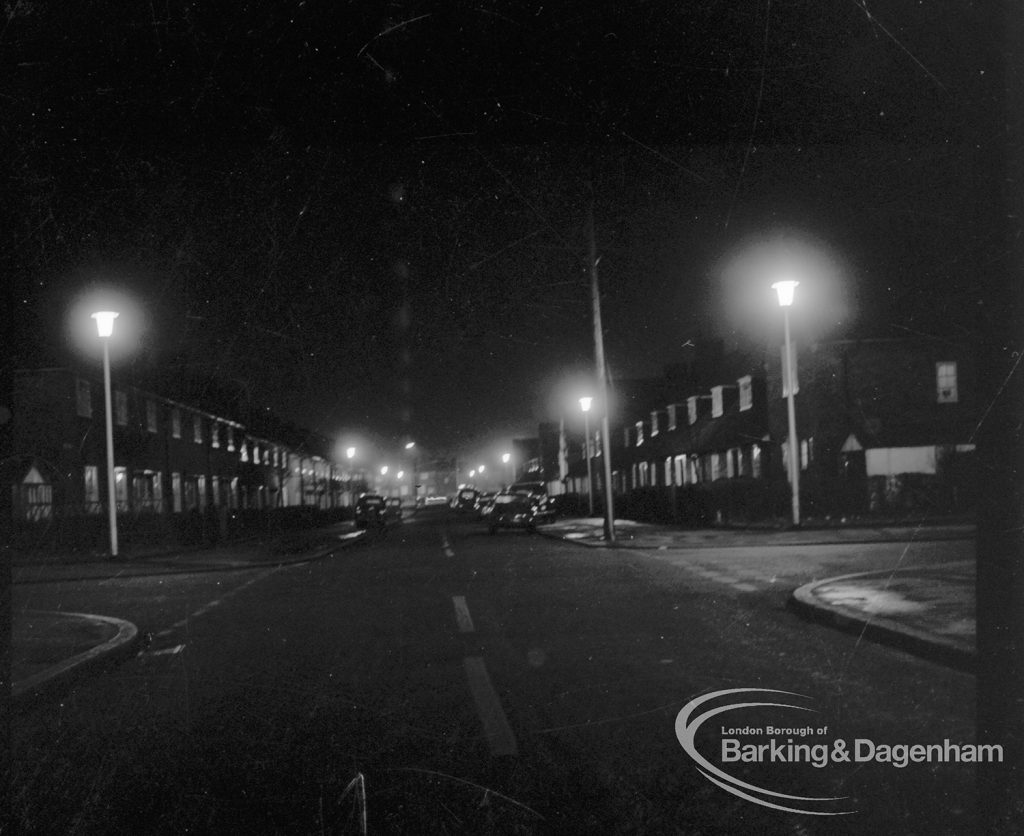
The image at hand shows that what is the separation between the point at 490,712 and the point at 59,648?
520 centimetres

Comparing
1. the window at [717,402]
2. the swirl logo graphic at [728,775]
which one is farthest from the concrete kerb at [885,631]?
the window at [717,402]

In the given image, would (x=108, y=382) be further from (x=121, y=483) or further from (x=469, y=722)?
(x=469, y=722)

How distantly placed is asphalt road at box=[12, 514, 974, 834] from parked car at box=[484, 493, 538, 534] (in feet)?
80.5

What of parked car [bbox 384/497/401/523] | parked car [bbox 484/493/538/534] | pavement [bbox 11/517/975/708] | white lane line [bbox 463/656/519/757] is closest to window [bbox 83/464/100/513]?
parked car [bbox 484/493/538/534]

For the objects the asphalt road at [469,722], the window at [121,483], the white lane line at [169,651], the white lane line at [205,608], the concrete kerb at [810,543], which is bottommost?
the concrete kerb at [810,543]

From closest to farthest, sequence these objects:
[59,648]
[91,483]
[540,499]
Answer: [59,648] < [91,483] < [540,499]

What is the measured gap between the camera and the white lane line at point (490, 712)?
18.4 ft

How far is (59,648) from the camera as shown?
379 inches

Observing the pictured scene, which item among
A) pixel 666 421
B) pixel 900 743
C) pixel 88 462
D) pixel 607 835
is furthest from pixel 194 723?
pixel 666 421

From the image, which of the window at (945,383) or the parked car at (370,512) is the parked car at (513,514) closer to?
the parked car at (370,512)

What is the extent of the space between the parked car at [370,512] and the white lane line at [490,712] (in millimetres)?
43082

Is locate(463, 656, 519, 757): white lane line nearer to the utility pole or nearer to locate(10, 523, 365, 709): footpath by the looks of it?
locate(10, 523, 365, 709): footpath

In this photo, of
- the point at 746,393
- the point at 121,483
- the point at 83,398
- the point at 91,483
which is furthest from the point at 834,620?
the point at 121,483

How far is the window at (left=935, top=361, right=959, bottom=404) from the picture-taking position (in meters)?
33.5
